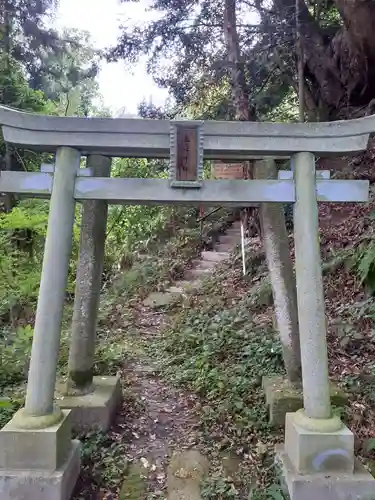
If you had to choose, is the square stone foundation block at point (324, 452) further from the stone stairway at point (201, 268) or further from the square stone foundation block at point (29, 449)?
the stone stairway at point (201, 268)

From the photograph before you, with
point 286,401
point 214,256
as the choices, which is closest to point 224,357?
point 286,401

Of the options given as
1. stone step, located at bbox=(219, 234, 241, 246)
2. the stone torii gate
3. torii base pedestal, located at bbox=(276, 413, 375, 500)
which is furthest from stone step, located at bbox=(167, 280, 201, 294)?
torii base pedestal, located at bbox=(276, 413, 375, 500)

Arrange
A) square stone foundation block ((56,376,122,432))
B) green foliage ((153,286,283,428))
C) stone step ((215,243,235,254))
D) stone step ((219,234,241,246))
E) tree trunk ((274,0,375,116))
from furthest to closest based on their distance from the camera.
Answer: stone step ((219,234,241,246)) < stone step ((215,243,235,254)) < tree trunk ((274,0,375,116)) < green foliage ((153,286,283,428)) < square stone foundation block ((56,376,122,432))

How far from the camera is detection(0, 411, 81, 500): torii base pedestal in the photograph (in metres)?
3.17

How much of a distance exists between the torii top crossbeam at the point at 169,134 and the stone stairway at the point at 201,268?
6132mm

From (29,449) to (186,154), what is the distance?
263cm

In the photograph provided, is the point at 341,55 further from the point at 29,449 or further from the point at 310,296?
the point at 29,449

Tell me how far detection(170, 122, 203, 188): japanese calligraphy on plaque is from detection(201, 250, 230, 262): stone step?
26.9 ft

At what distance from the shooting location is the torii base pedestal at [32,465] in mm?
3166

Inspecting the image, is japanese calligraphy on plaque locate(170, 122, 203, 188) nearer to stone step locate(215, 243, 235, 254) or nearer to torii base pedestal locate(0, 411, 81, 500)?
torii base pedestal locate(0, 411, 81, 500)

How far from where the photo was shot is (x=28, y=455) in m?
3.23

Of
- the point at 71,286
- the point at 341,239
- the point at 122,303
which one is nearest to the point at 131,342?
the point at 71,286

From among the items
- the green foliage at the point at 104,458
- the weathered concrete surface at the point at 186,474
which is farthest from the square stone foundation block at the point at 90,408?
the weathered concrete surface at the point at 186,474

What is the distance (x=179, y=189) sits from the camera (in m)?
3.66
